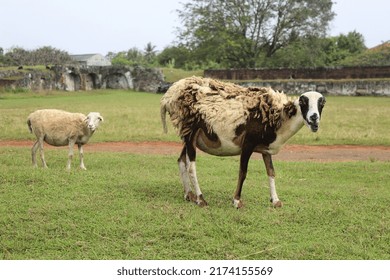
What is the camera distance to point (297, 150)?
40.7 feet

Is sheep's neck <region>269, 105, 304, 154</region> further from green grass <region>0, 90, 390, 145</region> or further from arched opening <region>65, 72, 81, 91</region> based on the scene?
arched opening <region>65, 72, 81, 91</region>

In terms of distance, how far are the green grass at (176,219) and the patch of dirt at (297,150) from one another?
3.34 m

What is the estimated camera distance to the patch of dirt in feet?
36.5

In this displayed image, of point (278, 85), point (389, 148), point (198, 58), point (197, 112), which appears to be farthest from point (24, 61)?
point (197, 112)

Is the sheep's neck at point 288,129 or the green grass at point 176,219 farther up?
the sheep's neck at point 288,129

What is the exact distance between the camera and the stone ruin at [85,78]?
3086 centimetres

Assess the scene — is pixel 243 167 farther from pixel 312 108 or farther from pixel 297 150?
pixel 297 150

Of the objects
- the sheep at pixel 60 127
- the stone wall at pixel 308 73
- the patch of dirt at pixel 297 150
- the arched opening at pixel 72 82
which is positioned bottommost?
the patch of dirt at pixel 297 150

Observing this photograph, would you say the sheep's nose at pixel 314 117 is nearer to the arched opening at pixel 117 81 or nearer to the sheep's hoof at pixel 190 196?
the sheep's hoof at pixel 190 196

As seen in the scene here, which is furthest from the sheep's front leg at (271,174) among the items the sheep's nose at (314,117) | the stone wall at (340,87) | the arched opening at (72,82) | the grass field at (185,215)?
the arched opening at (72,82)

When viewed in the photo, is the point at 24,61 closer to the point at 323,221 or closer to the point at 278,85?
the point at 278,85

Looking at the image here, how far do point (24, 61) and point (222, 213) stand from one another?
4620cm

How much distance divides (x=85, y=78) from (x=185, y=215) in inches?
1263

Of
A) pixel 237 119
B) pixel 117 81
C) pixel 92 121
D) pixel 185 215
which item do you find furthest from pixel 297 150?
pixel 117 81
